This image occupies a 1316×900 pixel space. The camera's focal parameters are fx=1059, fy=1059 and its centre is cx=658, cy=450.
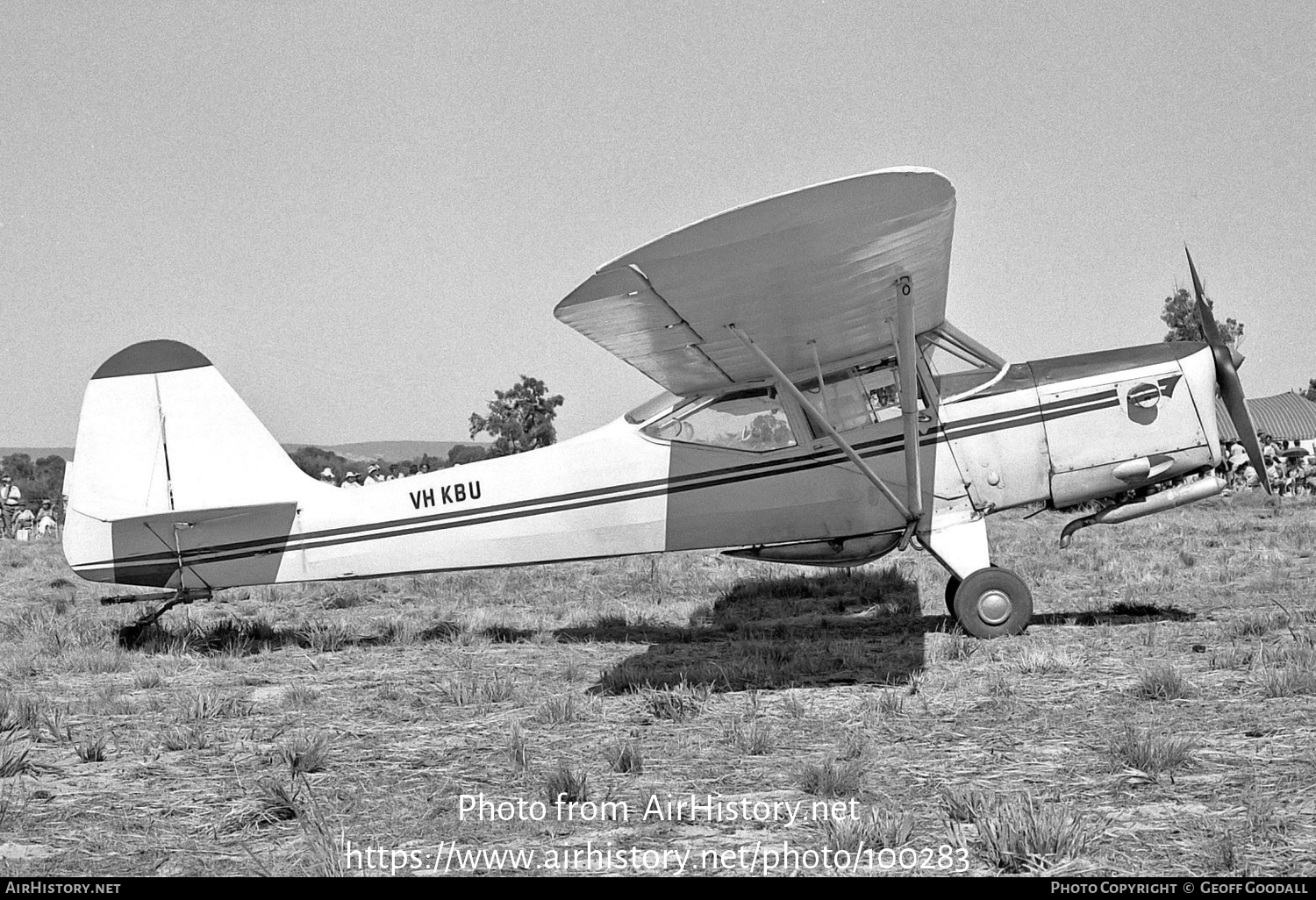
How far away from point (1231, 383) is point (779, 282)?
3.79 metres

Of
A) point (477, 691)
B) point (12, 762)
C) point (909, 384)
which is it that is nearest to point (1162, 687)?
point (909, 384)

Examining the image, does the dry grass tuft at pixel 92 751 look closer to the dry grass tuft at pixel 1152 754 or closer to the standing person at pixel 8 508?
the dry grass tuft at pixel 1152 754

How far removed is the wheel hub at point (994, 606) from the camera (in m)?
7.16

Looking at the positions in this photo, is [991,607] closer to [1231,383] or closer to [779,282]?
[1231,383]

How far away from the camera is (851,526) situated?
7.56 meters

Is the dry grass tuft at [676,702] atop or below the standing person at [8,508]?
below

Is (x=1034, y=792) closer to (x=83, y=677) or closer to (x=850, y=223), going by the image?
(x=850, y=223)

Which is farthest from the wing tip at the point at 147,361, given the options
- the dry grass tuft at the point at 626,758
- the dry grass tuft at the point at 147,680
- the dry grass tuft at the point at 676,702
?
the dry grass tuft at the point at 626,758

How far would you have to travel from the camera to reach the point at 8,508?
27.0m

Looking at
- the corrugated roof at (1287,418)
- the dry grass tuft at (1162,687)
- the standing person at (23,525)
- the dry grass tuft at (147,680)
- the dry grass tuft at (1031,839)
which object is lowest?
the dry grass tuft at (1031,839)

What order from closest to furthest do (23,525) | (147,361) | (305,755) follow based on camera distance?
(305,755) < (147,361) < (23,525)

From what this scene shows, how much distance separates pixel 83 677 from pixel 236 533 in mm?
1493

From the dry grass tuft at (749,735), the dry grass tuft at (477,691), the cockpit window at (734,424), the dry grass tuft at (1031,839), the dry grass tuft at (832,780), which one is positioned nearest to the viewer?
the dry grass tuft at (1031,839)

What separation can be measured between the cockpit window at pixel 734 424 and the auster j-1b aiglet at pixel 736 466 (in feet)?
0.05
